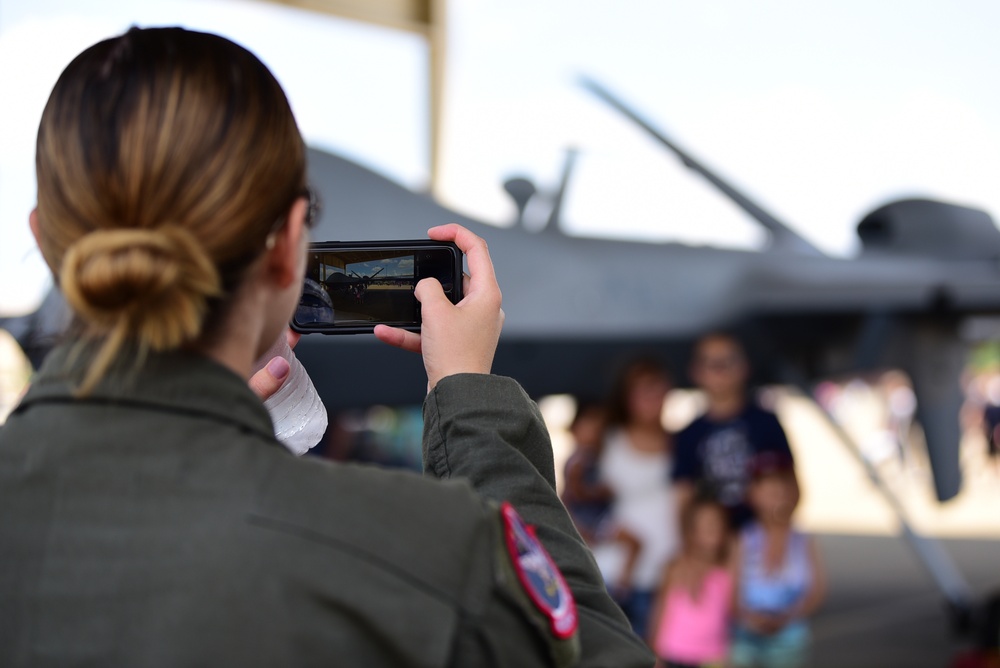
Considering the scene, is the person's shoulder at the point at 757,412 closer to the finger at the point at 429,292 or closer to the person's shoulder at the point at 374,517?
the finger at the point at 429,292

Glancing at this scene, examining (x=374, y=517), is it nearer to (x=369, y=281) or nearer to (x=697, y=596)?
(x=369, y=281)

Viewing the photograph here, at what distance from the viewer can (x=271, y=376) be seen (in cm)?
84

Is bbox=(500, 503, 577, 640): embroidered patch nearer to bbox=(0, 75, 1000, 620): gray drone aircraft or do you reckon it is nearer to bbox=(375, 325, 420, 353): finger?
bbox=(375, 325, 420, 353): finger

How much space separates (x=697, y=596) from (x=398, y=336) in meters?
2.44

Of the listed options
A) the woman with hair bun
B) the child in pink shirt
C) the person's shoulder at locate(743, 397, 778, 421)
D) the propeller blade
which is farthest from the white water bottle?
the propeller blade

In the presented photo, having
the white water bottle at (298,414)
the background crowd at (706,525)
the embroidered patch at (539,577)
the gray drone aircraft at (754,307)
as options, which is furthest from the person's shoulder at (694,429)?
the embroidered patch at (539,577)

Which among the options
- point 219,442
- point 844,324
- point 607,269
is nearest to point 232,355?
point 219,442

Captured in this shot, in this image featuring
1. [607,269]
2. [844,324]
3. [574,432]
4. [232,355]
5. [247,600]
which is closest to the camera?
[247,600]

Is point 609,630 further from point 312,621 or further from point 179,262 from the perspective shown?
point 179,262

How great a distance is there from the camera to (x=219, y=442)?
531 millimetres

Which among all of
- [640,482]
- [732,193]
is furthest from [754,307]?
[640,482]

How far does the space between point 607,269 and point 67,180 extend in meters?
4.54

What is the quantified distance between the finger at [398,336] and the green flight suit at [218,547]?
0.64 feet

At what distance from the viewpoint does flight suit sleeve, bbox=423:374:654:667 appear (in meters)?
0.65
